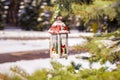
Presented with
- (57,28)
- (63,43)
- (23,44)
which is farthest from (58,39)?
(23,44)

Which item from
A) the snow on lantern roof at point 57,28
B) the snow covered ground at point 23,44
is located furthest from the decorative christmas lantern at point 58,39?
the snow covered ground at point 23,44

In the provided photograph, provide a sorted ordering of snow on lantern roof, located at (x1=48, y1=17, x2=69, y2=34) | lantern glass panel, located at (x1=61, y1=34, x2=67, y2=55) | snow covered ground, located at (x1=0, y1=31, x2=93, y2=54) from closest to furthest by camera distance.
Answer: snow on lantern roof, located at (x1=48, y1=17, x2=69, y2=34), lantern glass panel, located at (x1=61, y1=34, x2=67, y2=55), snow covered ground, located at (x1=0, y1=31, x2=93, y2=54)

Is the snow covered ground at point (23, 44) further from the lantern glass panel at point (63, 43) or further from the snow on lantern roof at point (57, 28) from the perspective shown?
the snow on lantern roof at point (57, 28)

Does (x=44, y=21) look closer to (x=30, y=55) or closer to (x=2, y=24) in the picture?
(x=2, y=24)

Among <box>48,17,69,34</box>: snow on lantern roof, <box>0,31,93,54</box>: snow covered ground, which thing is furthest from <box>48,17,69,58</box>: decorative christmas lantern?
<box>0,31,93,54</box>: snow covered ground

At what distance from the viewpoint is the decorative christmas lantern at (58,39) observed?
→ 6533 mm

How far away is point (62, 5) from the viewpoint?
228cm

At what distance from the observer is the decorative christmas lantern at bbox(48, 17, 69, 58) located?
6533 mm

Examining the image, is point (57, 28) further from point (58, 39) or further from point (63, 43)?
point (63, 43)

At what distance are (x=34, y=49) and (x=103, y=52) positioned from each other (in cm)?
794

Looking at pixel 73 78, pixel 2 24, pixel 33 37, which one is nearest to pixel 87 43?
pixel 73 78

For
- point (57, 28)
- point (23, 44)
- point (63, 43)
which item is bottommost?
point (23, 44)

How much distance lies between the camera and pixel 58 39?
6781mm

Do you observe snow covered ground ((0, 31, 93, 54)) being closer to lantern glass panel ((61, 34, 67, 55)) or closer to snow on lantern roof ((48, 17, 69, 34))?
lantern glass panel ((61, 34, 67, 55))
